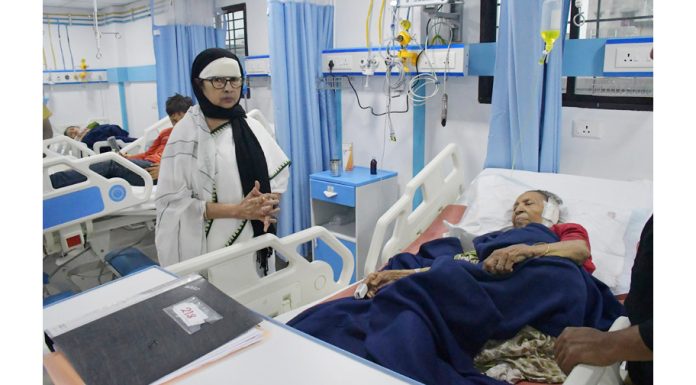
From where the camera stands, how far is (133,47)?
21.6 feet

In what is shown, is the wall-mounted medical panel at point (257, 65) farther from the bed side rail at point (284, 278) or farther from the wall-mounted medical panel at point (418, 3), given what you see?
the bed side rail at point (284, 278)

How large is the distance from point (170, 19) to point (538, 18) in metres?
3.21

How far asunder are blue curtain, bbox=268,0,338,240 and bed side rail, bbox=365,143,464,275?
115cm

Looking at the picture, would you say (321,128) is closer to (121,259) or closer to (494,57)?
(494,57)

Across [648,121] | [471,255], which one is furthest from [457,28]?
[471,255]

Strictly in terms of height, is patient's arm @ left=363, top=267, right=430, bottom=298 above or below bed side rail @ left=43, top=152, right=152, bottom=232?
below

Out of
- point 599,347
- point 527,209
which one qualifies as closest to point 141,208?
point 527,209

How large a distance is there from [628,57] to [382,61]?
1582 mm

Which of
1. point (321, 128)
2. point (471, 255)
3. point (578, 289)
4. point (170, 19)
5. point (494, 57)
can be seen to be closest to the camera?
point (578, 289)

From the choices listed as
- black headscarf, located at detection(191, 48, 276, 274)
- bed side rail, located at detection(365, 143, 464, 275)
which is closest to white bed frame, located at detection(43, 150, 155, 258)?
black headscarf, located at detection(191, 48, 276, 274)

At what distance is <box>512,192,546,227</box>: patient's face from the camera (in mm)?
2230

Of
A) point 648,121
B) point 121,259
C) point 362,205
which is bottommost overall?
point 121,259

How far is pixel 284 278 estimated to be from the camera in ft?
6.51

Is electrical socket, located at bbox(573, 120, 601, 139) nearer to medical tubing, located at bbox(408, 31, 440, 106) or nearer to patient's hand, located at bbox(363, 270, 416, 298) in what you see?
medical tubing, located at bbox(408, 31, 440, 106)
